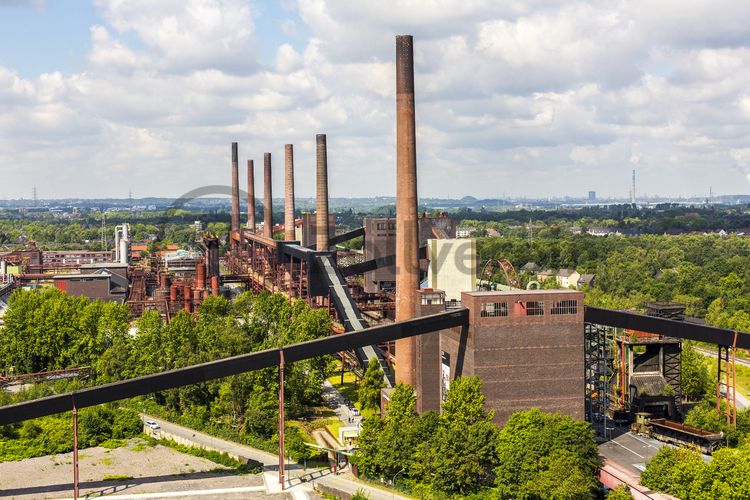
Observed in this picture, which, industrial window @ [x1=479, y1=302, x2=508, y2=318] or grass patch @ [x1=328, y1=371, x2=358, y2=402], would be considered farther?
grass patch @ [x1=328, y1=371, x2=358, y2=402]

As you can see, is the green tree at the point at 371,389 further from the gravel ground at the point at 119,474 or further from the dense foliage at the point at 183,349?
the gravel ground at the point at 119,474

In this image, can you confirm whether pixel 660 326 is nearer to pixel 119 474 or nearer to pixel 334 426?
pixel 334 426

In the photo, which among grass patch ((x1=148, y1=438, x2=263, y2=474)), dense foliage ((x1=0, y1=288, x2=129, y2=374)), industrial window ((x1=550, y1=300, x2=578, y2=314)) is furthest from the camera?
dense foliage ((x1=0, y1=288, x2=129, y2=374))

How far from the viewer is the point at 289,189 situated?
120500mm

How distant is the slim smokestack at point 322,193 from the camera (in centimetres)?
9831

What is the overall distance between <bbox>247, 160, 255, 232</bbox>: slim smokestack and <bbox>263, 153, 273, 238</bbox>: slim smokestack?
11.3m

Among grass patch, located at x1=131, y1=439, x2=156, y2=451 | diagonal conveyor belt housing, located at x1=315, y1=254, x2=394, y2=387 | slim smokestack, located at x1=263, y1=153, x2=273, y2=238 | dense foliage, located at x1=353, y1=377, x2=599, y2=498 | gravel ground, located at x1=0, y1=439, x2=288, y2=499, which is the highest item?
slim smokestack, located at x1=263, y1=153, x2=273, y2=238

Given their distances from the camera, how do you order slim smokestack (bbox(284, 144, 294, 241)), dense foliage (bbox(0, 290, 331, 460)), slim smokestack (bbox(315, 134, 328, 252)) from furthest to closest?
1. slim smokestack (bbox(284, 144, 294, 241))
2. slim smokestack (bbox(315, 134, 328, 252))
3. dense foliage (bbox(0, 290, 331, 460))

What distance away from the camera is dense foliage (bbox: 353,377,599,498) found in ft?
134

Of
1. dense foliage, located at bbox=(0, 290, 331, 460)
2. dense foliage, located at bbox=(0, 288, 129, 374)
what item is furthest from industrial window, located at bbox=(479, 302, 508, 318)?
dense foliage, located at bbox=(0, 288, 129, 374)

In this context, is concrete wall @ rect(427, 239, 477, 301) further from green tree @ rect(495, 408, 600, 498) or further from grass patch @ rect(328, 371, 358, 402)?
green tree @ rect(495, 408, 600, 498)

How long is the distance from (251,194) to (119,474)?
10481 centimetres

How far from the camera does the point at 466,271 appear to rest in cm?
6938

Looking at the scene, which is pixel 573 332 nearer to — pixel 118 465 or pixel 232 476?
pixel 232 476
